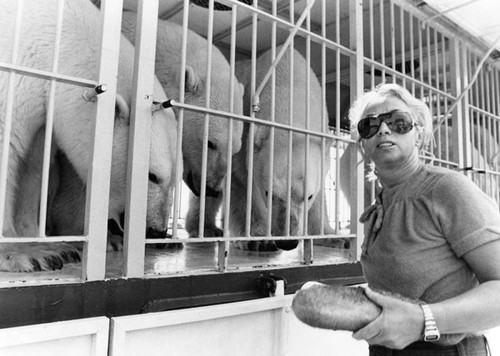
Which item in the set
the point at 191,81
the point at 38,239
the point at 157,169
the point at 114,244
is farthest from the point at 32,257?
the point at 191,81

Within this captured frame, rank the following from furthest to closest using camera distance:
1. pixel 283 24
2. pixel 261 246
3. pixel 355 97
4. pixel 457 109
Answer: pixel 457 109 → pixel 261 246 → pixel 355 97 → pixel 283 24

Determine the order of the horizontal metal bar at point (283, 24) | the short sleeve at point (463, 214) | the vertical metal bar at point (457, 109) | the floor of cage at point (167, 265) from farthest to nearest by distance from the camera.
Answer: the vertical metal bar at point (457, 109)
the horizontal metal bar at point (283, 24)
the floor of cage at point (167, 265)
the short sleeve at point (463, 214)

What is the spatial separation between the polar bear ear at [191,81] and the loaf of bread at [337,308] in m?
2.53

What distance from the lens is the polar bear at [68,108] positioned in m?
2.37

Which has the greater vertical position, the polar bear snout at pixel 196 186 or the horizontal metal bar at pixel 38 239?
the polar bear snout at pixel 196 186

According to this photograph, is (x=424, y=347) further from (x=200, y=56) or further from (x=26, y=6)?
(x=200, y=56)

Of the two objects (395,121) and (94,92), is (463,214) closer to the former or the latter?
(395,121)

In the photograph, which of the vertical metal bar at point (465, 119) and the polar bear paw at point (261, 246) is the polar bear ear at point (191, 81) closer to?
the polar bear paw at point (261, 246)

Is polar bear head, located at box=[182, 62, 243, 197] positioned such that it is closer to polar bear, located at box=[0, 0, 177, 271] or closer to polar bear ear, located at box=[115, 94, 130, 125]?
polar bear, located at box=[0, 0, 177, 271]

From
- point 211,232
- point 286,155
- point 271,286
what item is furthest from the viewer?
point 211,232

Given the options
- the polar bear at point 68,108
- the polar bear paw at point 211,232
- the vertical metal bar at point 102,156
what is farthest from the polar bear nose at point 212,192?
the vertical metal bar at point 102,156

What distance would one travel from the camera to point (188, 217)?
4930 millimetres

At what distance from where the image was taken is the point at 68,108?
8.43 feet

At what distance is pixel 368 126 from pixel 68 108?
1778 mm
